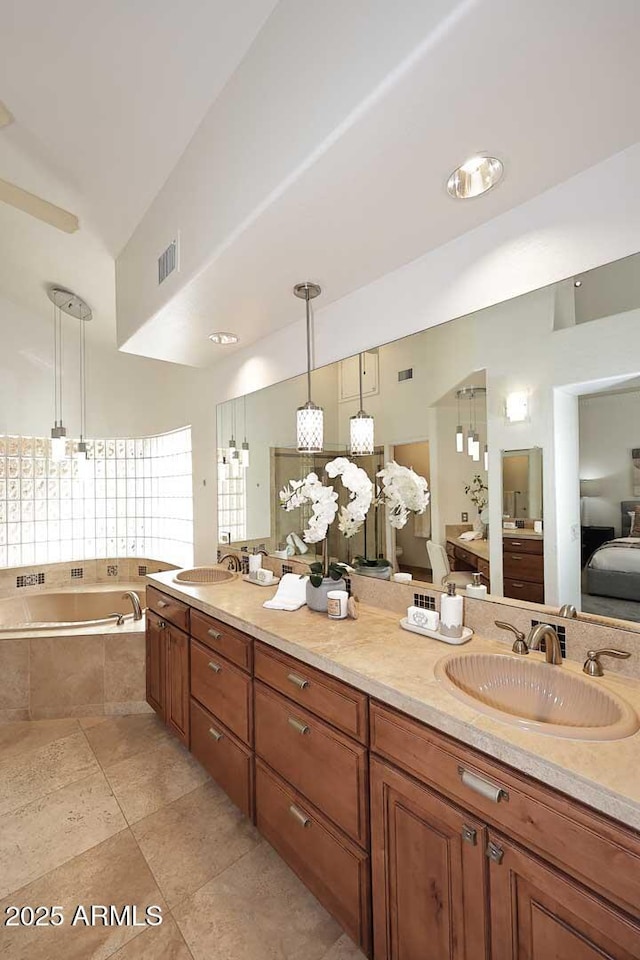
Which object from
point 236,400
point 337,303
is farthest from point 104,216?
point 337,303

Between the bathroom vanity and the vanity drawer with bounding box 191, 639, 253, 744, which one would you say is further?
the vanity drawer with bounding box 191, 639, 253, 744

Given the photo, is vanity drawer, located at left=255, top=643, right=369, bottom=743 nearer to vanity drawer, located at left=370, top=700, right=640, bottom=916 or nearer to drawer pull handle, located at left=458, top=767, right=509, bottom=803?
vanity drawer, located at left=370, top=700, right=640, bottom=916

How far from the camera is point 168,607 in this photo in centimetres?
245

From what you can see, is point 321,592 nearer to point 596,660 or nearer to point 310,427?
point 310,427

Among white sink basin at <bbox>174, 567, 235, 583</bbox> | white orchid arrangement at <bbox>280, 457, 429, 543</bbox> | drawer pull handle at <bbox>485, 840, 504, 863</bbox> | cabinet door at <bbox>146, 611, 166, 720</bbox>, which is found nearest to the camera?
drawer pull handle at <bbox>485, 840, 504, 863</bbox>

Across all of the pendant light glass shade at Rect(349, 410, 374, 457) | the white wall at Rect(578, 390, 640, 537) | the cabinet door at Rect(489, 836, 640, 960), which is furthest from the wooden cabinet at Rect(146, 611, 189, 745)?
the white wall at Rect(578, 390, 640, 537)

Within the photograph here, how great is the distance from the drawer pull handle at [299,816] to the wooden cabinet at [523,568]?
1.02m

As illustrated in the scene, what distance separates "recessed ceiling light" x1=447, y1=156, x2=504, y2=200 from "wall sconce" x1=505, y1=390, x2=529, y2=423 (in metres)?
0.64

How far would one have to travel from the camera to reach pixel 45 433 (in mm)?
4047

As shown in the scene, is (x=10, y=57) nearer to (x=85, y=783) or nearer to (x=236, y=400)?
(x=236, y=400)

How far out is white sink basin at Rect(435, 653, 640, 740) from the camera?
101 centimetres

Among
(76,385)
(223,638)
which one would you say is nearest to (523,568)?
(223,638)

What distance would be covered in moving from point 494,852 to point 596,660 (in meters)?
0.57

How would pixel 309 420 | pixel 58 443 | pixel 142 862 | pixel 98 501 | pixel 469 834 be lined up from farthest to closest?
1. pixel 98 501
2. pixel 58 443
3. pixel 309 420
4. pixel 142 862
5. pixel 469 834
